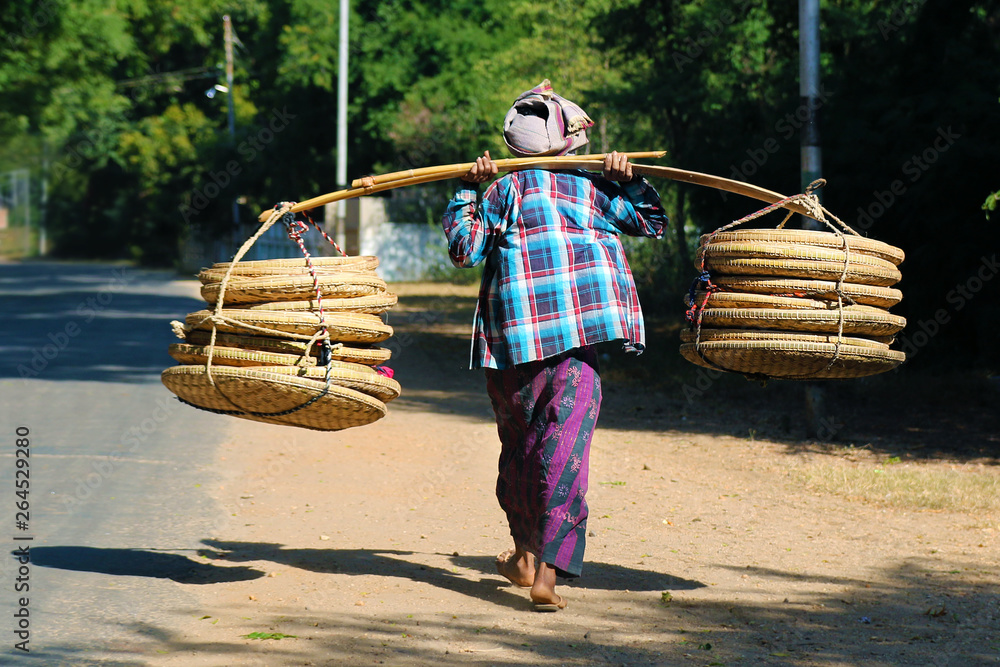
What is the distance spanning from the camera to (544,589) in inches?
167

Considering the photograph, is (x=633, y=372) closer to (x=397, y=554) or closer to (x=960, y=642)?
(x=397, y=554)

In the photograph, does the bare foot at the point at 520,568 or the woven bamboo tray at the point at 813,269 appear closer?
the woven bamboo tray at the point at 813,269

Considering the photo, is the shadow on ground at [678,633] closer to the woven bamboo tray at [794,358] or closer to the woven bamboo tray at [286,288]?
the woven bamboo tray at [794,358]

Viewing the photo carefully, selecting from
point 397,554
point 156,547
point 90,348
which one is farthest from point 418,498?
point 90,348

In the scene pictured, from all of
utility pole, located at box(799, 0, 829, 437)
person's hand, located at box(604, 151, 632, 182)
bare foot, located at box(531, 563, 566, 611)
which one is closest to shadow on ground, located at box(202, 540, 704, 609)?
bare foot, located at box(531, 563, 566, 611)

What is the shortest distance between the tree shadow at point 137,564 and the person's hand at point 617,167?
2.29 meters

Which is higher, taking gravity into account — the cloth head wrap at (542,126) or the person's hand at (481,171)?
the cloth head wrap at (542,126)

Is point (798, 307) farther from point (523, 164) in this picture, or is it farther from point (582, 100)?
point (582, 100)

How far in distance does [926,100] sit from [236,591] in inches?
307

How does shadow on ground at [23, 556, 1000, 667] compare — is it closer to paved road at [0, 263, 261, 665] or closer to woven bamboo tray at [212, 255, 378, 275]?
paved road at [0, 263, 261, 665]

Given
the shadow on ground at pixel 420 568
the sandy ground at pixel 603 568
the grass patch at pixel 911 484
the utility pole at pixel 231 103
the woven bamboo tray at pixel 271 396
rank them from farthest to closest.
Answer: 1. the utility pole at pixel 231 103
2. the grass patch at pixel 911 484
3. the shadow on ground at pixel 420 568
4. the woven bamboo tray at pixel 271 396
5. the sandy ground at pixel 603 568

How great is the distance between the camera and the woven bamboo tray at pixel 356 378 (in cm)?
416

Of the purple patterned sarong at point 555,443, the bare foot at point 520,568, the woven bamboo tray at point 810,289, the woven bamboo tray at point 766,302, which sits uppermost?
the woven bamboo tray at point 810,289

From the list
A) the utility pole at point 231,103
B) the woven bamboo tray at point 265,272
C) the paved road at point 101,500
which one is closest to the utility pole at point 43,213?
the utility pole at point 231,103
